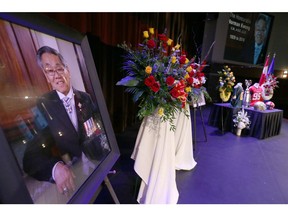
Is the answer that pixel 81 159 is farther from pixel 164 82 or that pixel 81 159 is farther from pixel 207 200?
pixel 207 200


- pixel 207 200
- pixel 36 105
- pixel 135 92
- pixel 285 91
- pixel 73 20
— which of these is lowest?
pixel 285 91

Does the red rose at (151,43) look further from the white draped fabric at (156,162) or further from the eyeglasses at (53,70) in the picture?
the eyeglasses at (53,70)

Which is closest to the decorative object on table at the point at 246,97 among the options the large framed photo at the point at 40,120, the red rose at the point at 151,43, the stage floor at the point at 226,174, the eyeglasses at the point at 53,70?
the stage floor at the point at 226,174

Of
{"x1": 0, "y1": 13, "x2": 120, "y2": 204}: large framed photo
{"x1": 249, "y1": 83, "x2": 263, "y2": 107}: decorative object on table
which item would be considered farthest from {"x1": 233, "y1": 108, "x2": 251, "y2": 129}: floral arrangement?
{"x1": 0, "y1": 13, "x2": 120, "y2": 204}: large framed photo

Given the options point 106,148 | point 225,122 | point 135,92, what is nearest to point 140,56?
point 135,92

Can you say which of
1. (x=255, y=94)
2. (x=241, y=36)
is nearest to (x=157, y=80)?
(x=255, y=94)

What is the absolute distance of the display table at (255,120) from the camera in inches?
133

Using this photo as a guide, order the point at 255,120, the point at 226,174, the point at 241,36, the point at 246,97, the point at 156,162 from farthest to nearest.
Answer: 1. the point at 241,36
2. the point at 246,97
3. the point at 255,120
4. the point at 226,174
5. the point at 156,162

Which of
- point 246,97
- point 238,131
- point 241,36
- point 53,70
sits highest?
point 241,36

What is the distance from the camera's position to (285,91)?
249 inches

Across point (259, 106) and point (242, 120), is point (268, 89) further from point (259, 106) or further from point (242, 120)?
point (242, 120)

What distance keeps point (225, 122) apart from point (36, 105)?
3.69 m

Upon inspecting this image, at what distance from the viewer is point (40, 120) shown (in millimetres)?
632

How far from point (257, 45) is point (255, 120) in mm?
4346
